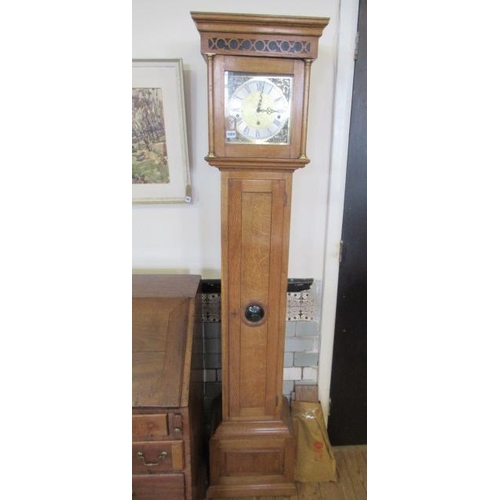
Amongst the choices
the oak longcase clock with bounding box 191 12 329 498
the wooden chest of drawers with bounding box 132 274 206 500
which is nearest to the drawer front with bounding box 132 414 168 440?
the wooden chest of drawers with bounding box 132 274 206 500

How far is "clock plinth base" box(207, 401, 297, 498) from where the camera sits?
122cm

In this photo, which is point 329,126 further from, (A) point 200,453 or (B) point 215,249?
(A) point 200,453

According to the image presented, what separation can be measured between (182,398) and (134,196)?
0.78m

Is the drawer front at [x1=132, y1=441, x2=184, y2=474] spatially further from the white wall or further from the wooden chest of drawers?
the white wall

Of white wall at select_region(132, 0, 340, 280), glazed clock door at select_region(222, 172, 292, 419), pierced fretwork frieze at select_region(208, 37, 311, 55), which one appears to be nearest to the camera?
pierced fretwork frieze at select_region(208, 37, 311, 55)

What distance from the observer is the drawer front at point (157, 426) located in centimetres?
96

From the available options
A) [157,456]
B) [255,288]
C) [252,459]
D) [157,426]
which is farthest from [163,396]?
[252,459]

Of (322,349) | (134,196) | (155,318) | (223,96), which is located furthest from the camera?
(322,349)

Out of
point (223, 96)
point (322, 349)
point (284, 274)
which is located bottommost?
point (322, 349)

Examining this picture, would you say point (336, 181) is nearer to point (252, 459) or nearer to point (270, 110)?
point (270, 110)

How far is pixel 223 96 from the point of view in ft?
3.12

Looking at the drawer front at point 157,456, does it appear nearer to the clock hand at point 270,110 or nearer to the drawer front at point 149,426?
the drawer front at point 149,426

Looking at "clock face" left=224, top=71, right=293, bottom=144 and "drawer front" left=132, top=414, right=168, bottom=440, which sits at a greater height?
"clock face" left=224, top=71, right=293, bottom=144
